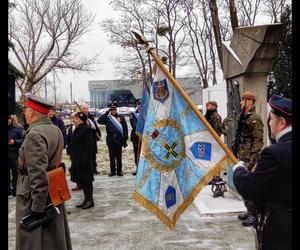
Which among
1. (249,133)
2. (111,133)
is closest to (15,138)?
(111,133)

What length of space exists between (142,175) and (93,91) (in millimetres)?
73411

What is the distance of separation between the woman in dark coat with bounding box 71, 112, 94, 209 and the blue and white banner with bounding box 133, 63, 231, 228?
3.49 m

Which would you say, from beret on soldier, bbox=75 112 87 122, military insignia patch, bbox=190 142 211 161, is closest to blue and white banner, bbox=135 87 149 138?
beret on soldier, bbox=75 112 87 122

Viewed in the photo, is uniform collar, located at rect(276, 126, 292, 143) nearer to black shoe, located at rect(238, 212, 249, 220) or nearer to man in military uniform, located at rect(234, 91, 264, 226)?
man in military uniform, located at rect(234, 91, 264, 226)

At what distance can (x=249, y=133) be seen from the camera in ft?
19.7

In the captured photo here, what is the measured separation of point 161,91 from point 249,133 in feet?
7.02

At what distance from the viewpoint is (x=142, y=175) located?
4.34m

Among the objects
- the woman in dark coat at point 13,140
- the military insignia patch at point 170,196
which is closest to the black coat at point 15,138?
the woman in dark coat at point 13,140

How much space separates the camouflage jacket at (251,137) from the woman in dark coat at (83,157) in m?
2.92

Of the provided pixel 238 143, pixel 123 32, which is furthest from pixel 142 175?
pixel 123 32

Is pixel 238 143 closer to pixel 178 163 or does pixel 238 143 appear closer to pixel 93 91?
pixel 178 163

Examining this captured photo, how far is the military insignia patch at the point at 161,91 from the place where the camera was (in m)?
4.32

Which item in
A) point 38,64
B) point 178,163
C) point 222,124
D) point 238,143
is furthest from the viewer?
point 38,64

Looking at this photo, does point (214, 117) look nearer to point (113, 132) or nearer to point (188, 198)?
point (113, 132)
